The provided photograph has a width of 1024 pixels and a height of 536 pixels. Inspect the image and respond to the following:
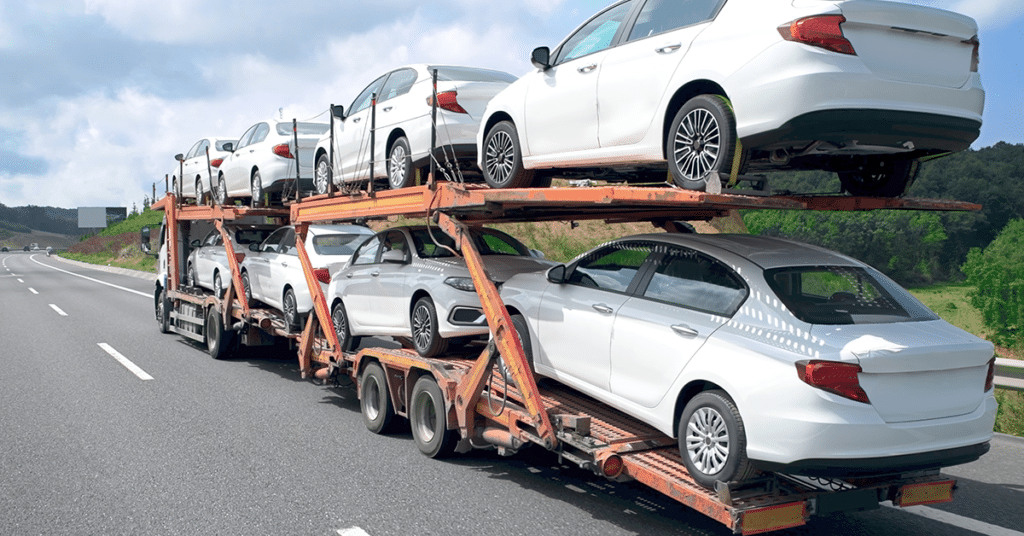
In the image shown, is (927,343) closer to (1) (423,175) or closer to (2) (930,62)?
(2) (930,62)

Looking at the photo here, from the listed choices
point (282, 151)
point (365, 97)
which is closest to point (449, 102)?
point (365, 97)

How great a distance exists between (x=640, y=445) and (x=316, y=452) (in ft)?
10.4

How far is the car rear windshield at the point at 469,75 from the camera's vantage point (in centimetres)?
807

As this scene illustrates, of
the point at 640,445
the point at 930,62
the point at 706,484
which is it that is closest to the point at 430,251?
the point at 640,445

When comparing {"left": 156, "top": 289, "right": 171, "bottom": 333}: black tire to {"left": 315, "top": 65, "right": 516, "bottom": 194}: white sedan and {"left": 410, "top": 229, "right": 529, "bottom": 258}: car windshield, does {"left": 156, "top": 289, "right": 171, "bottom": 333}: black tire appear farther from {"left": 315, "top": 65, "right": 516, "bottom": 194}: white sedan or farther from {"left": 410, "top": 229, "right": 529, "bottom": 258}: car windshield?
{"left": 410, "top": 229, "right": 529, "bottom": 258}: car windshield

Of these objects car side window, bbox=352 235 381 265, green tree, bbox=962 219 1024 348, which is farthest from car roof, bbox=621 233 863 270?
green tree, bbox=962 219 1024 348

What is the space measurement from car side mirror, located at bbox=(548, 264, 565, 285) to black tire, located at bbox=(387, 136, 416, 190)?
103 inches

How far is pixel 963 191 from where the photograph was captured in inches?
1270

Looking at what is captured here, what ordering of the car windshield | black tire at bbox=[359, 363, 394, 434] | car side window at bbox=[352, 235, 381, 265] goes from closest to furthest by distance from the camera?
black tire at bbox=[359, 363, 394, 434], the car windshield, car side window at bbox=[352, 235, 381, 265]

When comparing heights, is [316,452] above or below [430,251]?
below

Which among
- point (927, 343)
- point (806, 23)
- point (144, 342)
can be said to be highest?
point (806, 23)

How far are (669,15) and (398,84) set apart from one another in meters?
4.03

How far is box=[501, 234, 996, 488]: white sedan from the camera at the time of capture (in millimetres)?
3895

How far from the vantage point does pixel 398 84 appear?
8664 mm
